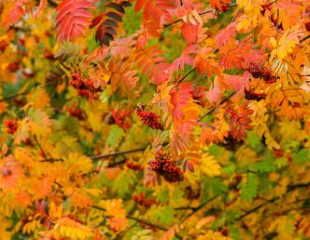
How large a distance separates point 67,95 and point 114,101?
3.10ft

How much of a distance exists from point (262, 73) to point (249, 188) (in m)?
2.26

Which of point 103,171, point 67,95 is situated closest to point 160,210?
point 103,171

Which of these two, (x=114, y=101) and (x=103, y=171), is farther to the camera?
(x=114, y=101)

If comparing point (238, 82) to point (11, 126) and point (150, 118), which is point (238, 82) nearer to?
point (150, 118)

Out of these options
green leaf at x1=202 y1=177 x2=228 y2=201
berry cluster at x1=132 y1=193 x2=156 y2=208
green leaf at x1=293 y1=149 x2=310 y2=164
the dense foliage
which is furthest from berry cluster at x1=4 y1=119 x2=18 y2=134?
green leaf at x1=293 y1=149 x2=310 y2=164

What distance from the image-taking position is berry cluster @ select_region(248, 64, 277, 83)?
3322 mm

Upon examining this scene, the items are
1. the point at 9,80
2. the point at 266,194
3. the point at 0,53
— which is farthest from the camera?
the point at 9,80

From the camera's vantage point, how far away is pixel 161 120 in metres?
3.47

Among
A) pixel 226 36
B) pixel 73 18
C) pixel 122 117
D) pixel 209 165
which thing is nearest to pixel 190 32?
pixel 226 36

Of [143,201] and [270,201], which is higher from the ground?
[143,201]

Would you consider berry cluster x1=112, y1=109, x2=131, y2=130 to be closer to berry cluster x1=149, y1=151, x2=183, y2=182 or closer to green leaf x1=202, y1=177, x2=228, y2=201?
green leaf x1=202, y1=177, x2=228, y2=201

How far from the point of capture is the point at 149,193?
6.28 m

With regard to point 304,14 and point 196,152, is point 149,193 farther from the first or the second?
point 304,14

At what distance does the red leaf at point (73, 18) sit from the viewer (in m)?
2.39
